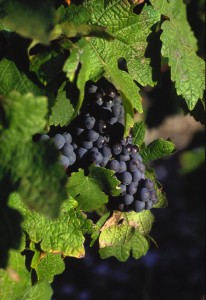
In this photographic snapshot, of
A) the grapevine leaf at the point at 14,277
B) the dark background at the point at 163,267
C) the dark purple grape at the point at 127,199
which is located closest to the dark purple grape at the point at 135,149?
the dark purple grape at the point at 127,199

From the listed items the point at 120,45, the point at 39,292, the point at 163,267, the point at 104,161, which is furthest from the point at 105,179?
the point at 163,267

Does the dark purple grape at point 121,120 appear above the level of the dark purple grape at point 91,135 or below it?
below

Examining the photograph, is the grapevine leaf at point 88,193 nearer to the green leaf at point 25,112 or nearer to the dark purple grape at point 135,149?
the dark purple grape at point 135,149

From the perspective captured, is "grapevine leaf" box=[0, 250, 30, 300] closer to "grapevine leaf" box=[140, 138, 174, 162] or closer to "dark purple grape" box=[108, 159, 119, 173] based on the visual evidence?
"dark purple grape" box=[108, 159, 119, 173]

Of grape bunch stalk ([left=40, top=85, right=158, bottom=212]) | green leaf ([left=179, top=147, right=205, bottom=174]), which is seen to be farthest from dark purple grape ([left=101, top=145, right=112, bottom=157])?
green leaf ([left=179, top=147, right=205, bottom=174])

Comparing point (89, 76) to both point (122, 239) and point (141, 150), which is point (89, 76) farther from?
point (122, 239)
